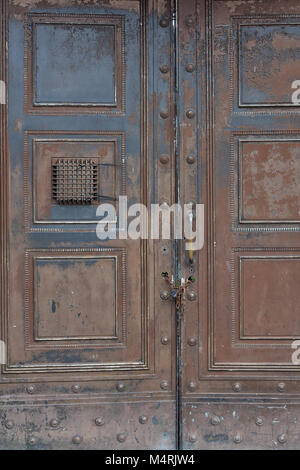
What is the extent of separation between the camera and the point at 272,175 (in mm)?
2225

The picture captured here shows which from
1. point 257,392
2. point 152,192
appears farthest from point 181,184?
point 257,392

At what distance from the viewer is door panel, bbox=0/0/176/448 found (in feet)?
7.20

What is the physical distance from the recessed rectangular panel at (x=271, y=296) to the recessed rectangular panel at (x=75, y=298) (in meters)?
0.59

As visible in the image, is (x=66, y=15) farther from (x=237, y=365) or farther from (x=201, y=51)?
(x=237, y=365)

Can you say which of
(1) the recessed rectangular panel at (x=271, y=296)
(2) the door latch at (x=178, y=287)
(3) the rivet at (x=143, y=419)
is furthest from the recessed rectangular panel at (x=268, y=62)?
(3) the rivet at (x=143, y=419)

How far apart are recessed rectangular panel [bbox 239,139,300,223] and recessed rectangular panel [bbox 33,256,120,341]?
0.69 m

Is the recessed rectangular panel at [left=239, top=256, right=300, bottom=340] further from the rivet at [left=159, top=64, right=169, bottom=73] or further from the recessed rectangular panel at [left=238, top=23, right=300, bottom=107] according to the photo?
the rivet at [left=159, top=64, right=169, bottom=73]

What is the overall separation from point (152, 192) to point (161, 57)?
610 mm

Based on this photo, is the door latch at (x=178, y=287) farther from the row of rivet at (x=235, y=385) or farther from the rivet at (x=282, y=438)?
the rivet at (x=282, y=438)

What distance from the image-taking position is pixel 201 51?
87.4 inches

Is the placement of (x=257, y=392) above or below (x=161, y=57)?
below

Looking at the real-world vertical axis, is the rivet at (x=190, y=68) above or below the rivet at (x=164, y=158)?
above

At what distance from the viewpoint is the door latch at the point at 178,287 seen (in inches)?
87.4
